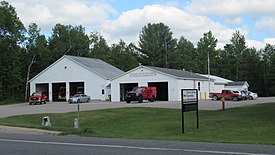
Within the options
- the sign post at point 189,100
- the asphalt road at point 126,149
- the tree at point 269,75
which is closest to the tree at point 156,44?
the tree at point 269,75

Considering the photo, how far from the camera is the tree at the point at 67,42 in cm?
8544

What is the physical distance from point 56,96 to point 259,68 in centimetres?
5048

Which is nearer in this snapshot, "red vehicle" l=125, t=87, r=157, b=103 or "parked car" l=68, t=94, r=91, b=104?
"red vehicle" l=125, t=87, r=157, b=103

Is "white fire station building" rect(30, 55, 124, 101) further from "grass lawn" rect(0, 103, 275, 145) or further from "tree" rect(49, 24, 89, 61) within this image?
"grass lawn" rect(0, 103, 275, 145)

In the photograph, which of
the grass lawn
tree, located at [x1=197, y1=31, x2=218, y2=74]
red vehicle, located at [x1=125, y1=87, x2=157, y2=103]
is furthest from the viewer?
tree, located at [x1=197, y1=31, x2=218, y2=74]

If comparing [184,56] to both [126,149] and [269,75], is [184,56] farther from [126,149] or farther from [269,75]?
[126,149]

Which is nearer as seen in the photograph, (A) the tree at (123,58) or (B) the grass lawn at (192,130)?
(B) the grass lawn at (192,130)

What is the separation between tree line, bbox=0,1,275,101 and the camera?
73938 mm

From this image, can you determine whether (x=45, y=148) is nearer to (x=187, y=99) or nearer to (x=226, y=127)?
(x=187, y=99)

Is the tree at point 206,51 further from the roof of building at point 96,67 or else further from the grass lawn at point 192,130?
the grass lawn at point 192,130

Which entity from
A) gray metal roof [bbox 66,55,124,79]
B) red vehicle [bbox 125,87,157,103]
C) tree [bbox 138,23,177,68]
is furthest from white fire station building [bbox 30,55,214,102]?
tree [bbox 138,23,177,68]

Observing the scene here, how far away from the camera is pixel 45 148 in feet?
37.6

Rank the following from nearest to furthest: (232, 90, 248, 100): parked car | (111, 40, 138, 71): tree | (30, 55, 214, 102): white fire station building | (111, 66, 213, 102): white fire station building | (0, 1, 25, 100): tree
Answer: (111, 66, 213, 102): white fire station building, (232, 90, 248, 100): parked car, (30, 55, 214, 102): white fire station building, (0, 1, 25, 100): tree, (111, 40, 138, 71): tree

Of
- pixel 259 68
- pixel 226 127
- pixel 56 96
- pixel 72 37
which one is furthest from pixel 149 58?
pixel 226 127
